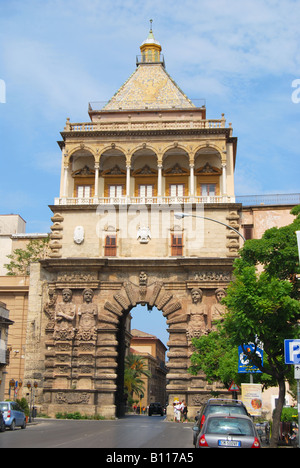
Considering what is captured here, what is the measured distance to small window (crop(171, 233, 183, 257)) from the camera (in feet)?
146

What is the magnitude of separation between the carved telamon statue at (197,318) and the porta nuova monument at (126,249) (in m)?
0.07

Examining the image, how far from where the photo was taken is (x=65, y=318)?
43094mm

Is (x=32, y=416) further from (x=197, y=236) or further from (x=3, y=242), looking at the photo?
(x=3, y=242)

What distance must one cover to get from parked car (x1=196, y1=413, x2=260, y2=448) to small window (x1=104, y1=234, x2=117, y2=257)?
30137mm

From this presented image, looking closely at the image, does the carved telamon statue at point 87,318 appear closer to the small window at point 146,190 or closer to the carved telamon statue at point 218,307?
the carved telamon statue at point 218,307

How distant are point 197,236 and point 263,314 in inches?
951

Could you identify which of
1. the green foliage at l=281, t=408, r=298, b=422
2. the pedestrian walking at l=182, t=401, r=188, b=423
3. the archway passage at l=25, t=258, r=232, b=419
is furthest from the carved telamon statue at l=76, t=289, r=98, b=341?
the green foliage at l=281, t=408, r=298, b=422

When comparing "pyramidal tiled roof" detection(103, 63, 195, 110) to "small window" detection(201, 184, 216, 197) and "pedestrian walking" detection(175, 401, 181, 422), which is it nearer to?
"small window" detection(201, 184, 216, 197)

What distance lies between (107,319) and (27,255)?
19.2 meters

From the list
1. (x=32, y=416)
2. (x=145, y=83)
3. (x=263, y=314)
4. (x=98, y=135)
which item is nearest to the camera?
(x=263, y=314)

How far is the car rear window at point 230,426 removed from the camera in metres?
14.9

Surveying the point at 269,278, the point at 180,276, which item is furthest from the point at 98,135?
the point at 269,278

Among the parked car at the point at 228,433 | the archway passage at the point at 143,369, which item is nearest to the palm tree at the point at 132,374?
the archway passage at the point at 143,369
